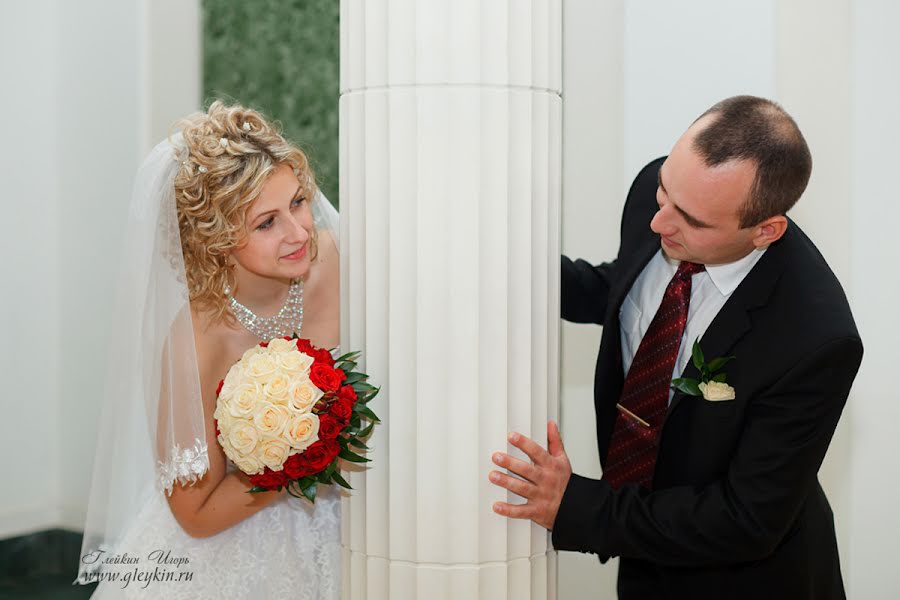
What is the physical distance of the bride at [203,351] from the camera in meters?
2.46

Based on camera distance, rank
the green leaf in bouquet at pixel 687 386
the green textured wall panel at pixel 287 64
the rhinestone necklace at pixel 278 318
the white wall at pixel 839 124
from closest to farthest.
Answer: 1. the green leaf in bouquet at pixel 687 386
2. the rhinestone necklace at pixel 278 318
3. the white wall at pixel 839 124
4. the green textured wall panel at pixel 287 64

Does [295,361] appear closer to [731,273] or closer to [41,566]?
[731,273]

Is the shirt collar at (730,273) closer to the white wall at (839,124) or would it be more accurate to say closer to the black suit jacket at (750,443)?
the black suit jacket at (750,443)

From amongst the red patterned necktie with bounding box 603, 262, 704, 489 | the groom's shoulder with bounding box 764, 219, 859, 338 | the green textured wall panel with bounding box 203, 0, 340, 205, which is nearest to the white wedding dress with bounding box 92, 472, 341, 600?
the red patterned necktie with bounding box 603, 262, 704, 489

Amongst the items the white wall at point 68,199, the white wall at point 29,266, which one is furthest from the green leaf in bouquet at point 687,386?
the white wall at point 29,266

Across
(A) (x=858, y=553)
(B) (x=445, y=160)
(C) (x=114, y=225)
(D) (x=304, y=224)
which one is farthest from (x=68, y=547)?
(B) (x=445, y=160)

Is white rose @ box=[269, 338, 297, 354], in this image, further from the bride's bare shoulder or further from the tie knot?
the tie knot

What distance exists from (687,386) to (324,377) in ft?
2.93

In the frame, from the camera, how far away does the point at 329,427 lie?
1.95 m

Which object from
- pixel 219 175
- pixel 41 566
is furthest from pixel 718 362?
pixel 41 566

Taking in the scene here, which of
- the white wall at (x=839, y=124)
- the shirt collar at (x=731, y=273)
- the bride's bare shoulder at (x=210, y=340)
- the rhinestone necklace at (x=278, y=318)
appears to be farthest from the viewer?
the white wall at (x=839, y=124)

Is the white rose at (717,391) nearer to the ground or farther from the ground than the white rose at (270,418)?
farther from the ground

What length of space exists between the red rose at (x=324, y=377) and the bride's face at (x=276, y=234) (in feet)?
1.79

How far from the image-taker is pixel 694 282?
2482mm
